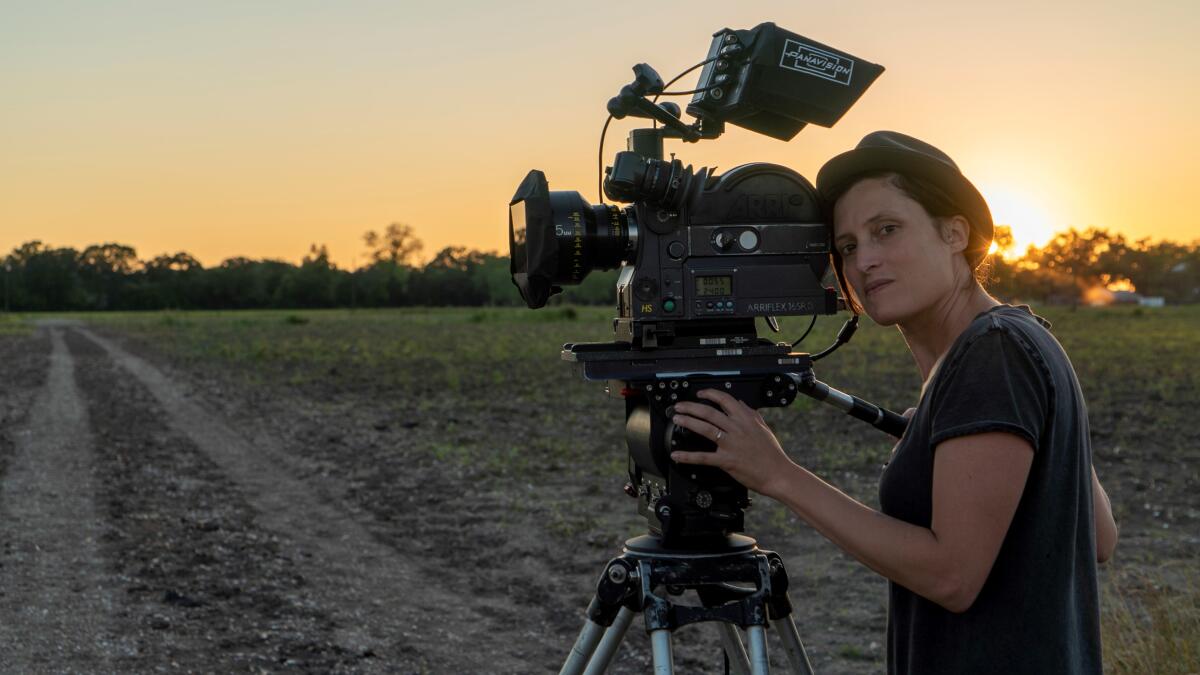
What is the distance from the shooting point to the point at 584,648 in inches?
92.7

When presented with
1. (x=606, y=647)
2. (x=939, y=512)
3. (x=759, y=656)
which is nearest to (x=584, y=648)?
(x=606, y=647)

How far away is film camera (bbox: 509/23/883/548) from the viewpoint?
222 cm

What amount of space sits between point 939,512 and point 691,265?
0.75 meters

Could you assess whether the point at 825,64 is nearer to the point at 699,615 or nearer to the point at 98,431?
the point at 699,615

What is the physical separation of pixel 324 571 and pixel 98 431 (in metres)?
7.77

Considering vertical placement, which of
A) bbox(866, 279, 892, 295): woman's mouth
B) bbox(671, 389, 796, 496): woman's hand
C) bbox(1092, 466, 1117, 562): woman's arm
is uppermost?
bbox(866, 279, 892, 295): woman's mouth

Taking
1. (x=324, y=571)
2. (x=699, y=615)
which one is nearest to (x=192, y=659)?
(x=324, y=571)

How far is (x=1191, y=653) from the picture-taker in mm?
4172

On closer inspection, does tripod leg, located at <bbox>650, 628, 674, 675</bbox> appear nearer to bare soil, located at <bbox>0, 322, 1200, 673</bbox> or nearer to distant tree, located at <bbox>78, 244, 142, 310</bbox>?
bare soil, located at <bbox>0, 322, 1200, 673</bbox>

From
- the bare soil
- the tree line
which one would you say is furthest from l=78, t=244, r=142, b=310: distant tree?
the bare soil

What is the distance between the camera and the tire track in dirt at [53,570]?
203 inches

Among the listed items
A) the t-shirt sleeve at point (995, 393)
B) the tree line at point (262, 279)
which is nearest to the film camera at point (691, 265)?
the t-shirt sleeve at point (995, 393)

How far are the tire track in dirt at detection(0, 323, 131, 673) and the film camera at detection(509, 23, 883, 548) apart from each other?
3693 millimetres

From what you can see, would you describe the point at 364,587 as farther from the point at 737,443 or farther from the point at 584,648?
the point at 737,443
